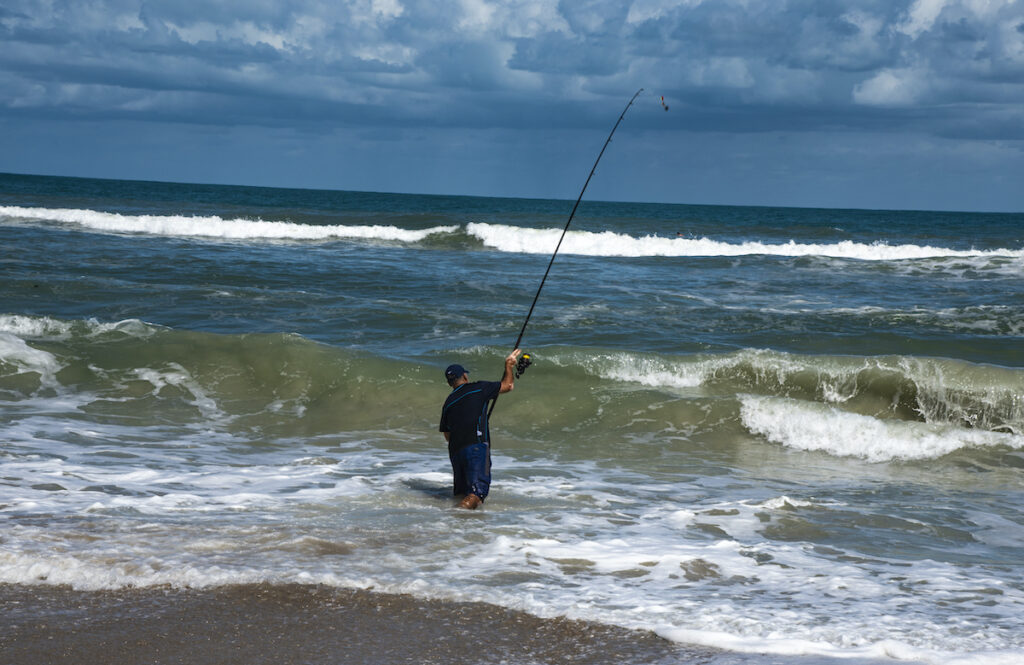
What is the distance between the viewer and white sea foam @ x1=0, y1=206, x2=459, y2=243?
113 ft

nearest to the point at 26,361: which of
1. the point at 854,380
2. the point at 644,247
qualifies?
the point at 854,380

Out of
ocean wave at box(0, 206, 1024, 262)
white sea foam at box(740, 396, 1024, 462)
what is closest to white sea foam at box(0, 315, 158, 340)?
white sea foam at box(740, 396, 1024, 462)

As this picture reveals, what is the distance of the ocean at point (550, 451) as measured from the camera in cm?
478

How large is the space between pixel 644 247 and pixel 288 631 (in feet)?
108

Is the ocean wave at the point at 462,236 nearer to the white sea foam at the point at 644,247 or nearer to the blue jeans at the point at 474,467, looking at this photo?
the white sea foam at the point at 644,247

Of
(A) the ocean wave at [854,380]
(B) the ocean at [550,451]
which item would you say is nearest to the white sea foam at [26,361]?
(B) the ocean at [550,451]

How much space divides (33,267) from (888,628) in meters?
19.0

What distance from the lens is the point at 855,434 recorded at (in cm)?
949

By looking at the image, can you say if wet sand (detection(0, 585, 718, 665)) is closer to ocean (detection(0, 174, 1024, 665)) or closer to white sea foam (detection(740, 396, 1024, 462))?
ocean (detection(0, 174, 1024, 665))

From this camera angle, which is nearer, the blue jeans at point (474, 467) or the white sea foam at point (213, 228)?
the blue jeans at point (474, 467)

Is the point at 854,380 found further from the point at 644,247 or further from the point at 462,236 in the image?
the point at 462,236

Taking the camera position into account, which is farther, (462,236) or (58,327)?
(462,236)

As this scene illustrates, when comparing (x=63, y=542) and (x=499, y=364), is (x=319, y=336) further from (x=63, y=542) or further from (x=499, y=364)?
(x=63, y=542)

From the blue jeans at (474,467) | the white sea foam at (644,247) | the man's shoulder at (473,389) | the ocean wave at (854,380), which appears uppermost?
the white sea foam at (644,247)
